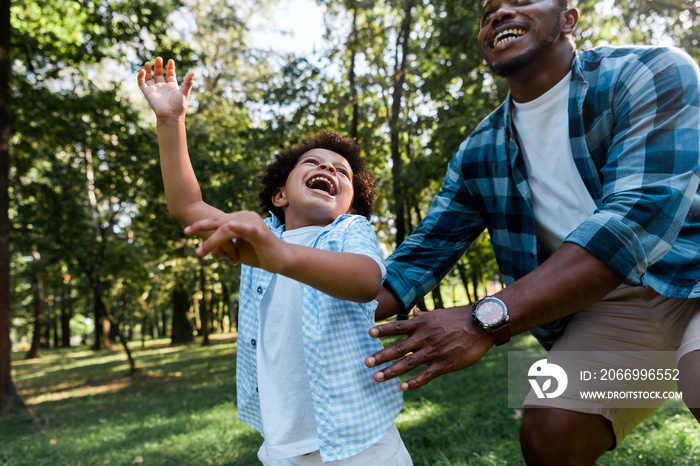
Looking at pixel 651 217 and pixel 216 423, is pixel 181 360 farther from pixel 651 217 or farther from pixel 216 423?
pixel 651 217

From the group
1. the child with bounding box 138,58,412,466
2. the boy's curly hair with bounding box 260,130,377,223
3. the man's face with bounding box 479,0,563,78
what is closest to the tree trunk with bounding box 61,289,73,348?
the boy's curly hair with bounding box 260,130,377,223

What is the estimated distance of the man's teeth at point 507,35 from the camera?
2.18 meters

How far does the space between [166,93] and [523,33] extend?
5.01ft

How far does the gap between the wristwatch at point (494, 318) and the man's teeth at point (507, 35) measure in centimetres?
125

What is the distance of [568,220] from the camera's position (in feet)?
6.97

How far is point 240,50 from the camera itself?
17.6 metres

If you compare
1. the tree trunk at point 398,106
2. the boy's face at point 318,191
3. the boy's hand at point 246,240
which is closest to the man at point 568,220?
the boy's face at point 318,191

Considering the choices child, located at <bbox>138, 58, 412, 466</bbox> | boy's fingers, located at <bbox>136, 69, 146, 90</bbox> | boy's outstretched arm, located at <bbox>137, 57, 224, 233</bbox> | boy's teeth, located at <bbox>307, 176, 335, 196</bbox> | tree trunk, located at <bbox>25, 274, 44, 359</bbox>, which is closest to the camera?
child, located at <bbox>138, 58, 412, 466</bbox>

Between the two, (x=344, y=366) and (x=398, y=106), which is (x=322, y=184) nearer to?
(x=344, y=366)

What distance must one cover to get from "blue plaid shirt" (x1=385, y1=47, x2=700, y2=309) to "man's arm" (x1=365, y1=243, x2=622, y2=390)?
65mm

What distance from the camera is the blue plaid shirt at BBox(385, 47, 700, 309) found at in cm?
153

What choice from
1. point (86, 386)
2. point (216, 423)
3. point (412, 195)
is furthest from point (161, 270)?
point (216, 423)

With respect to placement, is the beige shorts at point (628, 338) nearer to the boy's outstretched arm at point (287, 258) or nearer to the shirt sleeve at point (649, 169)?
the shirt sleeve at point (649, 169)

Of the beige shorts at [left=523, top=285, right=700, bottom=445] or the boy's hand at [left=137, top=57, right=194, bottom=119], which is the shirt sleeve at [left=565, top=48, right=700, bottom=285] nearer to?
the beige shorts at [left=523, top=285, right=700, bottom=445]
